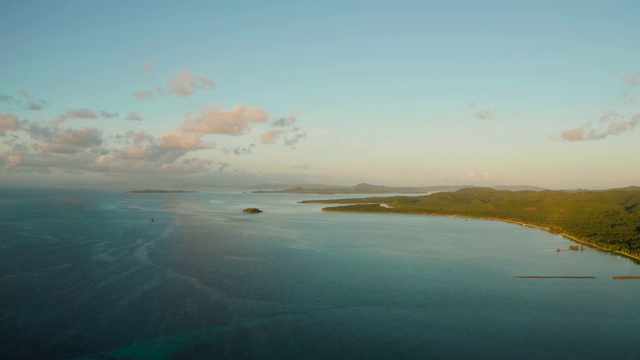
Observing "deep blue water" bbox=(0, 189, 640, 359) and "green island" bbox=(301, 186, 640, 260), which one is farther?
"green island" bbox=(301, 186, 640, 260)

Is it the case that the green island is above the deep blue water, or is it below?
above

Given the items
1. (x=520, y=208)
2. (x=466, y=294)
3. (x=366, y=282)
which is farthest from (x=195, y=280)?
(x=520, y=208)

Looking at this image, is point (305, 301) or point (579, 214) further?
point (579, 214)

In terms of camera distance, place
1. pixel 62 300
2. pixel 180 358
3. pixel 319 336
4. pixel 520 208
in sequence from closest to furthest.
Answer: pixel 180 358 < pixel 319 336 < pixel 62 300 < pixel 520 208

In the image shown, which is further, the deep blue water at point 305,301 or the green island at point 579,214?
the green island at point 579,214

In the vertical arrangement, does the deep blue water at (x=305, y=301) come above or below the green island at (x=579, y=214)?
below

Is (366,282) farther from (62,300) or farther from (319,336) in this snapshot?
(62,300)

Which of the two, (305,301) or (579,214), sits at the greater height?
(579,214)

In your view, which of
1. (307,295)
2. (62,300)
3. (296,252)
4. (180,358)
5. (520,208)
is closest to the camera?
(180,358)
